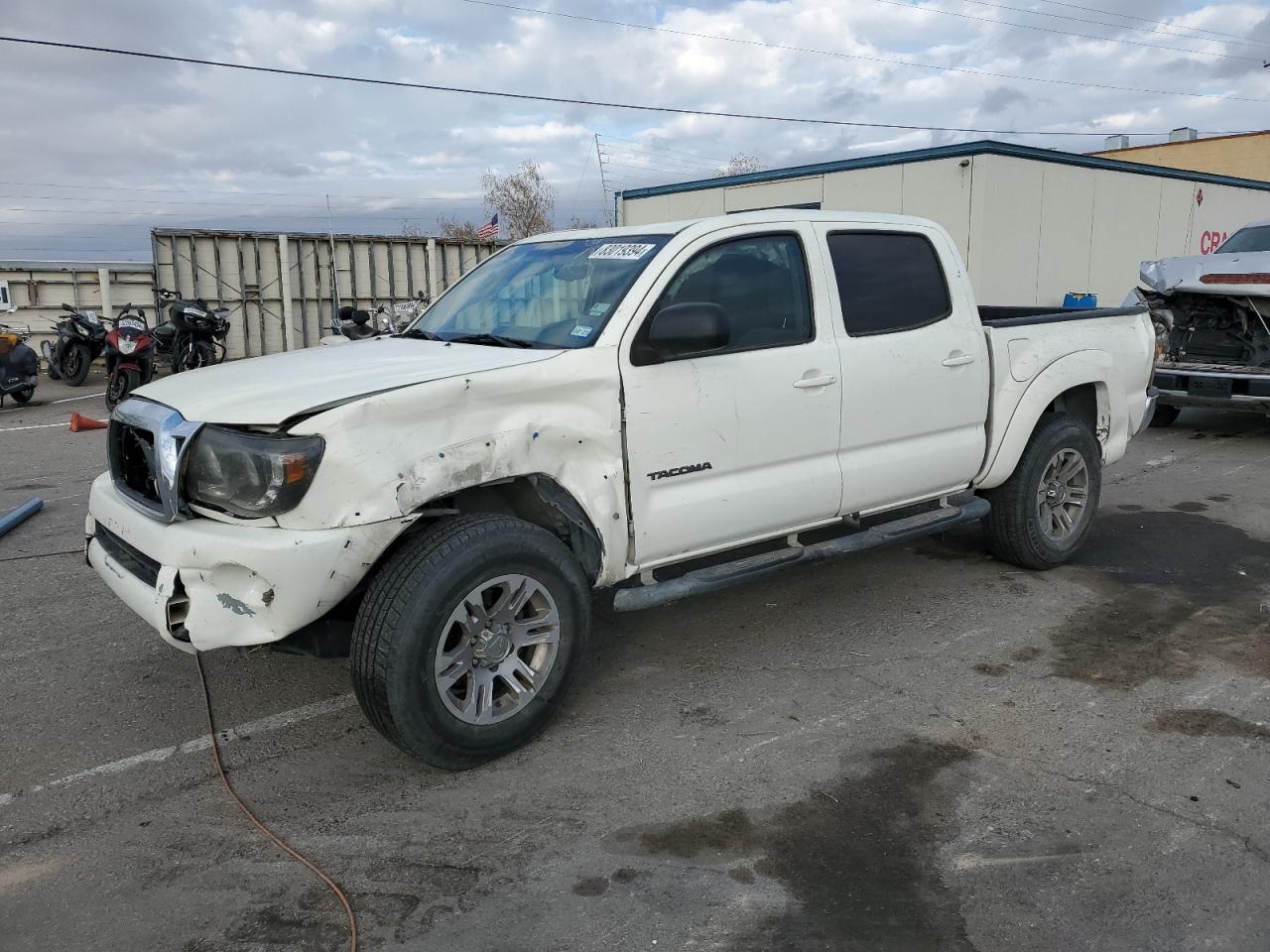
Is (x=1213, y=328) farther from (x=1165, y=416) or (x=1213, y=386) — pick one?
(x=1165, y=416)

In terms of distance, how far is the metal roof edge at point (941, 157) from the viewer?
15250 millimetres

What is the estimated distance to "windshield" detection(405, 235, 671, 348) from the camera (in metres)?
4.05

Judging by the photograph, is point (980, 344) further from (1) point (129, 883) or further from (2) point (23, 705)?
(2) point (23, 705)

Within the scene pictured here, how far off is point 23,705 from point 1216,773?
14.6ft

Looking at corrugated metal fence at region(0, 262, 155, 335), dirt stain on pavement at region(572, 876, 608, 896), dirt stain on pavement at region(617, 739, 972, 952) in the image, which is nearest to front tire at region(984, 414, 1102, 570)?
dirt stain on pavement at region(617, 739, 972, 952)

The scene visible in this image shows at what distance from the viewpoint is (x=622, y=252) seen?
169 inches

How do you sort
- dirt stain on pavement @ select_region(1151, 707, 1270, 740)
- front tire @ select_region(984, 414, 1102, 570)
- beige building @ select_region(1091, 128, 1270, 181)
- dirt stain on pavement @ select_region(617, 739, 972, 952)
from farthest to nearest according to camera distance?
beige building @ select_region(1091, 128, 1270, 181) → front tire @ select_region(984, 414, 1102, 570) → dirt stain on pavement @ select_region(1151, 707, 1270, 740) → dirt stain on pavement @ select_region(617, 739, 972, 952)

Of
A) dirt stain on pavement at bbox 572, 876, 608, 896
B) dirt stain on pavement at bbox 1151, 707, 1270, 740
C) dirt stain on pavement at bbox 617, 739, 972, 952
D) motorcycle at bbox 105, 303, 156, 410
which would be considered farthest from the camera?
motorcycle at bbox 105, 303, 156, 410

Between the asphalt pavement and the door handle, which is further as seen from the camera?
the door handle

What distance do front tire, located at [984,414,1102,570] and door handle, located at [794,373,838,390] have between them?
164 centimetres

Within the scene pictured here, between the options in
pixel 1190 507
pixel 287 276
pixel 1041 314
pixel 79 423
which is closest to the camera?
pixel 1041 314

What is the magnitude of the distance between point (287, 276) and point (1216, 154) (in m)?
36.0

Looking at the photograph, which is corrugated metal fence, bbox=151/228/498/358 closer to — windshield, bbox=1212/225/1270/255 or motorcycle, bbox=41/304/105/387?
motorcycle, bbox=41/304/105/387

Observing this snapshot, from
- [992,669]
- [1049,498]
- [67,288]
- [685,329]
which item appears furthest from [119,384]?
[992,669]
